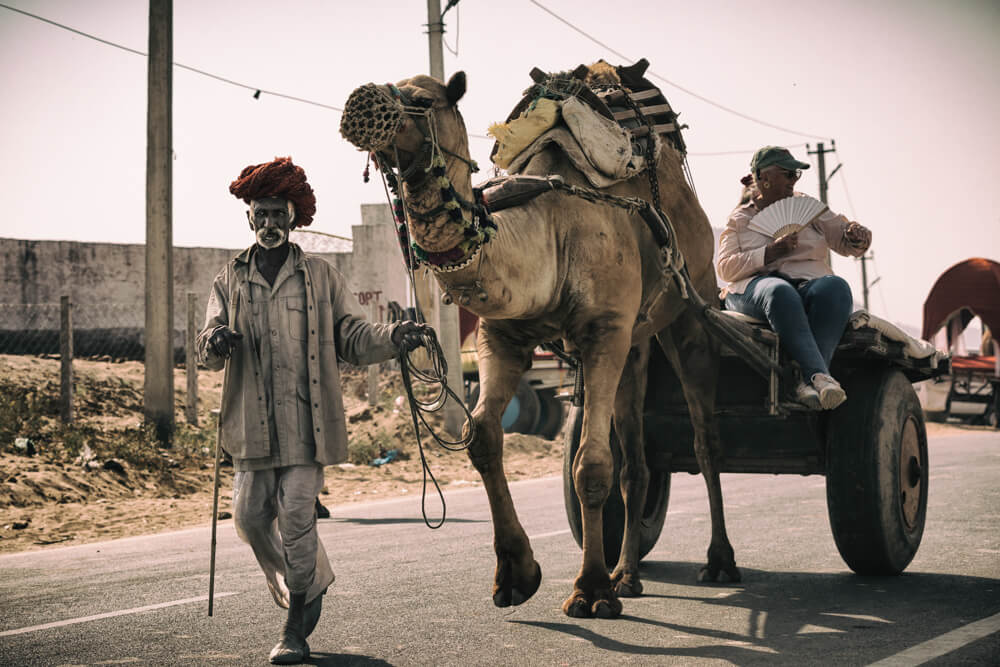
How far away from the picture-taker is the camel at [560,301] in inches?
212

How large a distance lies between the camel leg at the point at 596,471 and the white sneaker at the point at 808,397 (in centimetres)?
113

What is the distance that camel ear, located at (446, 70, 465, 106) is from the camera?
548cm

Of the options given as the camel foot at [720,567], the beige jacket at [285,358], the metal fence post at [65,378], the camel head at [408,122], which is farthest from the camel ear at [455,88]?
the metal fence post at [65,378]

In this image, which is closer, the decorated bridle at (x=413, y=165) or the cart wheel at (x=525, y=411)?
the decorated bridle at (x=413, y=165)

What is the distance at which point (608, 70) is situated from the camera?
26.8 ft

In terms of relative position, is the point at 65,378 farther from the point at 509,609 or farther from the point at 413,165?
the point at 413,165

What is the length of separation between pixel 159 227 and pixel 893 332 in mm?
10808

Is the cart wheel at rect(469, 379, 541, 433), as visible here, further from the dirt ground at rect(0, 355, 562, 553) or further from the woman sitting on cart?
the woman sitting on cart

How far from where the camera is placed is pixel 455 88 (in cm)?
552

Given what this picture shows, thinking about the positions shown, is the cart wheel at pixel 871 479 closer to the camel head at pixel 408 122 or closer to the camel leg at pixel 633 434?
the camel leg at pixel 633 434

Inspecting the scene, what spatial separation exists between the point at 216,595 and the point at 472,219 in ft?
10.2

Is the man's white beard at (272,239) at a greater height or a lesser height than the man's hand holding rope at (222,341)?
greater

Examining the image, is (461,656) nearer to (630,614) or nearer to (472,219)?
(630,614)

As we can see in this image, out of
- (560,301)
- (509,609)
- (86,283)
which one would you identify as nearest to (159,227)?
(86,283)
